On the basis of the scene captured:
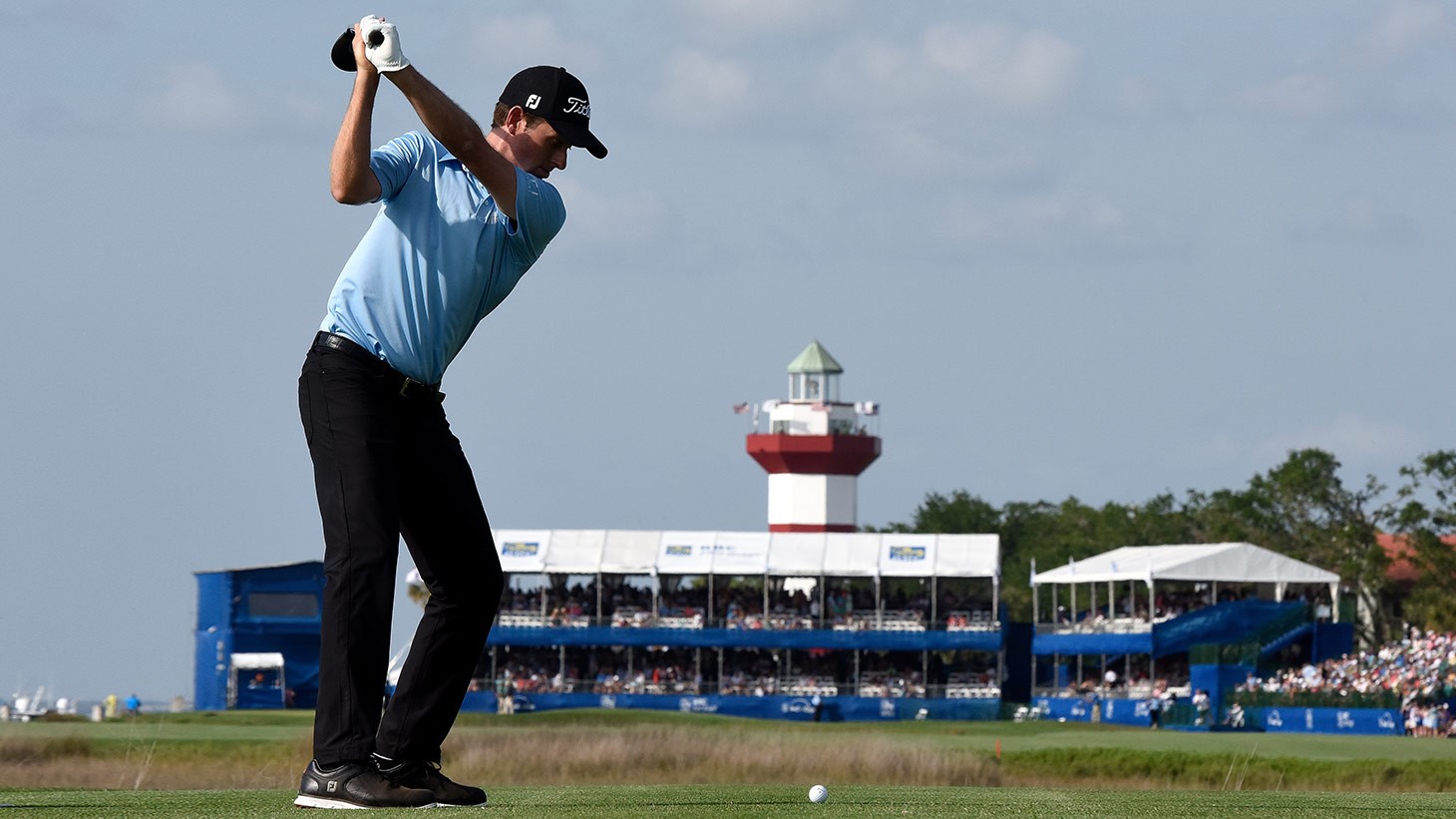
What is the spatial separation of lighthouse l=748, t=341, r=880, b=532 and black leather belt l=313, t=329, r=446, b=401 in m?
66.0

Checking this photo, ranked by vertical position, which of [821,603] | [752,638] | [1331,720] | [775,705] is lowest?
[1331,720]

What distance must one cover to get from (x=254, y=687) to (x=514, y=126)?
193ft

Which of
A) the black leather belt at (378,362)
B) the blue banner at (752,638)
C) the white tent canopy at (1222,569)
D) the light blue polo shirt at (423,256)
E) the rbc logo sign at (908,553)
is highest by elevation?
the rbc logo sign at (908,553)

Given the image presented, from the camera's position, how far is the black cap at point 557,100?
7328 millimetres

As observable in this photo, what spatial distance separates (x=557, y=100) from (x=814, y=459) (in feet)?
218

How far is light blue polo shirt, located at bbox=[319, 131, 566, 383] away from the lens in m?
7.04

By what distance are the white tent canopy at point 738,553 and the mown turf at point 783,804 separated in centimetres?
4699

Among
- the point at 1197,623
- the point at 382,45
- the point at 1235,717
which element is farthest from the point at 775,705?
the point at 382,45

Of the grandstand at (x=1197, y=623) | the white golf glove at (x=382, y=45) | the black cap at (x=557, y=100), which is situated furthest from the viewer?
the grandstand at (x=1197, y=623)

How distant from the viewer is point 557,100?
7328 millimetres

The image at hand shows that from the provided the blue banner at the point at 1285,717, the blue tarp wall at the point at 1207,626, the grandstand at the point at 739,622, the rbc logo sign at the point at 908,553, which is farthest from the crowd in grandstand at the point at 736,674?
the blue tarp wall at the point at 1207,626

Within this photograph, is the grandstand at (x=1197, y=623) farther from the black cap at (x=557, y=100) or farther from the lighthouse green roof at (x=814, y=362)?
the black cap at (x=557, y=100)

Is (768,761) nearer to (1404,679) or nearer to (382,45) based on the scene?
(382,45)

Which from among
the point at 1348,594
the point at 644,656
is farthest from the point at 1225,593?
the point at 644,656
